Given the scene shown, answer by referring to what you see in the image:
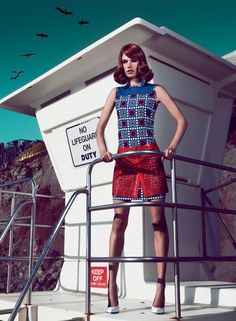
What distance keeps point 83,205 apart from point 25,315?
145cm

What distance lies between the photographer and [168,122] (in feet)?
11.9

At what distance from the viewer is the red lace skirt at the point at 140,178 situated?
2.70 metres

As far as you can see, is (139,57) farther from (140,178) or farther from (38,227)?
(38,227)

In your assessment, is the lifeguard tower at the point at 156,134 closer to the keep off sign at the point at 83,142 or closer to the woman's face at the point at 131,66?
the keep off sign at the point at 83,142

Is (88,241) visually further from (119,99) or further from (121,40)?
(121,40)

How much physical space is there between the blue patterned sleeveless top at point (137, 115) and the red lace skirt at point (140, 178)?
65mm

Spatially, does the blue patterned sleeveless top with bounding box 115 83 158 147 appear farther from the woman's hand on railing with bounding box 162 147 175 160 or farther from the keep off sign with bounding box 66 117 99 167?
the keep off sign with bounding box 66 117 99 167

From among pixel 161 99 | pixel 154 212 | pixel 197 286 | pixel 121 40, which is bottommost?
pixel 197 286

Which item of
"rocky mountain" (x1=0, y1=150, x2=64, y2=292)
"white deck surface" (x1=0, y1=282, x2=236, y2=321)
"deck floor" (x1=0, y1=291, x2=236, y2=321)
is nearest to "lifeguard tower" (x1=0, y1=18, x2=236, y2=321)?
"white deck surface" (x1=0, y1=282, x2=236, y2=321)

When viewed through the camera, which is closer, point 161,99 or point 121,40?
point 161,99

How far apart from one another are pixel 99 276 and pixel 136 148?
153cm

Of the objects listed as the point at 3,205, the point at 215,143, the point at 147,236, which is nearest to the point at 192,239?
the point at 147,236

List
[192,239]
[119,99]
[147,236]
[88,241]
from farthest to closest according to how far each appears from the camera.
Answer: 1. [192,239]
2. [147,236]
3. [119,99]
4. [88,241]

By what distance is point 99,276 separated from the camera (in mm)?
3723
